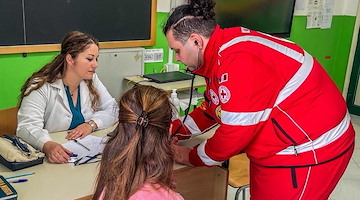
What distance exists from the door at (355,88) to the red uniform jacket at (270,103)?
371 cm

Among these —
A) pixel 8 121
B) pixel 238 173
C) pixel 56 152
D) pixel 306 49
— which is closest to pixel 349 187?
pixel 238 173

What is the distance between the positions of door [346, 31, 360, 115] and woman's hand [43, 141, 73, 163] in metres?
4.15

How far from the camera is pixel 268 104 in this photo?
1215mm

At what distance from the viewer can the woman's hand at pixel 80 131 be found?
1747 mm

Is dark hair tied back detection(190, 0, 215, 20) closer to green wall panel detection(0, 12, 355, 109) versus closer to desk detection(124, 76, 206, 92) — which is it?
desk detection(124, 76, 206, 92)

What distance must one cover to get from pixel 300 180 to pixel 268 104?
1.02ft

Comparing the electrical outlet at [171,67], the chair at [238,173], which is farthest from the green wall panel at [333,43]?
the chair at [238,173]

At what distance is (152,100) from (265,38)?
1.59 feet

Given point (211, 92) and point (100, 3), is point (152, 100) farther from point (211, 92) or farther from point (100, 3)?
point (100, 3)

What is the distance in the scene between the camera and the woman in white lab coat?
1.81m

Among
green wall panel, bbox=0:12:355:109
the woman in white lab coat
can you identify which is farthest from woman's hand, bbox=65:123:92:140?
green wall panel, bbox=0:12:355:109

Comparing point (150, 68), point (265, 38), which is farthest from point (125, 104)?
point (150, 68)

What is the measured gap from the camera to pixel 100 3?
2732 mm

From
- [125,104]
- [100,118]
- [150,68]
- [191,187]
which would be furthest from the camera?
[150,68]
